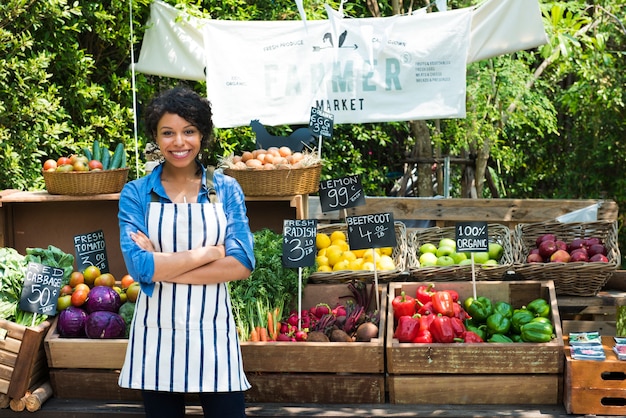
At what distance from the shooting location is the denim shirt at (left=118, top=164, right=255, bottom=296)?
278cm

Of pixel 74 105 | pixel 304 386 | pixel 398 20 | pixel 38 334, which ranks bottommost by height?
pixel 304 386


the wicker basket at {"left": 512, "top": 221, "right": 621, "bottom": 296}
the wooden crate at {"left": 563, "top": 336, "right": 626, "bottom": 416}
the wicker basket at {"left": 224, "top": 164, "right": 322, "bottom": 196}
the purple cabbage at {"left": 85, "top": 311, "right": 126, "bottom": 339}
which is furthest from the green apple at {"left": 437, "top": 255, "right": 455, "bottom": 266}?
the purple cabbage at {"left": 85, "top": 311, "right": 126, "bottom": 339}

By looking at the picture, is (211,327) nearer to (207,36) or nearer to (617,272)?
→ (617,272)

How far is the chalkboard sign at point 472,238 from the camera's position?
3936 mm

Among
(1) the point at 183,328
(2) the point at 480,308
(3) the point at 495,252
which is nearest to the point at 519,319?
(2) the point at 480,308

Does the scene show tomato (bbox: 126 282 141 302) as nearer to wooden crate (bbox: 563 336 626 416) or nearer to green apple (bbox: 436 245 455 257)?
green apple (bbox: 436 245 455 257)

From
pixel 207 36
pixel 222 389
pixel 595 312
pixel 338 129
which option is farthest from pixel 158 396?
pixel 338 129

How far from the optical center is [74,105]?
6.26 meters

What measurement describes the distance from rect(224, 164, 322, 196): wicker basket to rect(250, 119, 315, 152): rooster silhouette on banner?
0.41 metres

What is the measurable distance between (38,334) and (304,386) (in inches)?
48.2

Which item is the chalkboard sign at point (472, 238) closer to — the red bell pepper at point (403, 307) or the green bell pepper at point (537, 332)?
the red bell pepper at point (403, 307)

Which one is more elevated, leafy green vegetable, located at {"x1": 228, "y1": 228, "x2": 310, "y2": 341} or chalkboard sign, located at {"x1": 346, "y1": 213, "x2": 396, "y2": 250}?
chalkboard sign, located at {"x1": 346, "y1": 213, "x2": 396, "y2": 250}

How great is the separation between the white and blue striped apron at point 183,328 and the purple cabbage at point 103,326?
0.92 m

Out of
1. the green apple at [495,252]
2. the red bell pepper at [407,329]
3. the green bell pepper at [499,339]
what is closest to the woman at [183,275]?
the red bell pepper at [407,329]
